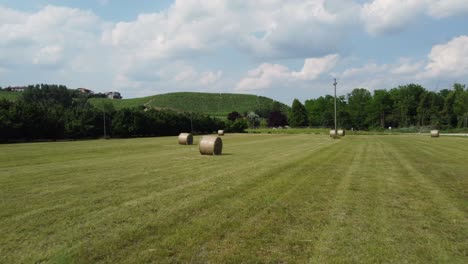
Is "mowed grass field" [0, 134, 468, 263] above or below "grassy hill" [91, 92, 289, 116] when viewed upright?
below

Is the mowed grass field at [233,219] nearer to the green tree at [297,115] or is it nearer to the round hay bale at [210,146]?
the round hay bale at [210,146]

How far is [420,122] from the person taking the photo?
11056cm

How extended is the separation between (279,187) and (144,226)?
16.0ft

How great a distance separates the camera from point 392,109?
12244 cm

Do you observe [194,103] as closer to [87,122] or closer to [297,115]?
[297,115]

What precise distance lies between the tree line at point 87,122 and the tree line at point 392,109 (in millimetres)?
40656

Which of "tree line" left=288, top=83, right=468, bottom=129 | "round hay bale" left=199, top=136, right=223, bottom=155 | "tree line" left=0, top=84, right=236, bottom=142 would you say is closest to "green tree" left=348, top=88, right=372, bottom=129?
"tree line" left=288, top=83, right=468, bottom=129

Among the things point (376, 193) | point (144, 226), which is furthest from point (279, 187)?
point (144, 226)

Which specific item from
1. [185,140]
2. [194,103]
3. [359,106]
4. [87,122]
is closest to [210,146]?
[185,140]

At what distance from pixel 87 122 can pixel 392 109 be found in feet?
342

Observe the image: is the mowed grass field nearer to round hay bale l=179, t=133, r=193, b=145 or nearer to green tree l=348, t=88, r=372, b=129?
round hay bale l=179, t=133, r=193, b=145

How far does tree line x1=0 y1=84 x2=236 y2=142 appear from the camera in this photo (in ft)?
166

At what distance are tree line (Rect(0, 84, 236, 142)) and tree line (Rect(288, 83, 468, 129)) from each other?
133 ft

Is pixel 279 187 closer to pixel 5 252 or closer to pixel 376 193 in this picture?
pixel 376 193
